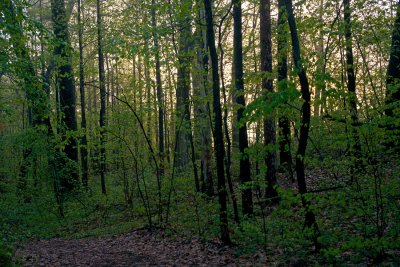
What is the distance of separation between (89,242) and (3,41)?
6035 mm

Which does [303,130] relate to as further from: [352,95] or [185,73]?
[185,73]

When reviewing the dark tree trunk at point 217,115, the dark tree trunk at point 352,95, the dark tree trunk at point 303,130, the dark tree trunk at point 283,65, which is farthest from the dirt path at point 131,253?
the dark tree trunk at point 352,95

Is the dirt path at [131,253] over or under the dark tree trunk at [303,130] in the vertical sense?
under

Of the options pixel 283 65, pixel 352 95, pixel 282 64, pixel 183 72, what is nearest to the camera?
pixel 352 95

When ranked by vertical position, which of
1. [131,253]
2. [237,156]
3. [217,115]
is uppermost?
[217,115]

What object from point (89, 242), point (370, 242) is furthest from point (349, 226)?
point (89, 242)

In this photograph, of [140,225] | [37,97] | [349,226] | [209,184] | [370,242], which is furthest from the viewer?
[209,184]

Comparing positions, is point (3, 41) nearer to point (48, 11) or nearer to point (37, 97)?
point (37, 97)

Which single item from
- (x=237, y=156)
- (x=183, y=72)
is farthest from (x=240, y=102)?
(x=183, y=72)

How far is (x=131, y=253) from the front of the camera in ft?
28.6

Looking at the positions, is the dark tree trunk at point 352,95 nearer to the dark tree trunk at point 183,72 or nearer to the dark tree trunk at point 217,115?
the dark tree trunk at point 217,115

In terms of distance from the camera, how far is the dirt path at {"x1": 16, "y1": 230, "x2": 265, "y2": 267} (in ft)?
24.3

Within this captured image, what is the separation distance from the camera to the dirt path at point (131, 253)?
292 inches

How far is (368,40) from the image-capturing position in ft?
31.7
